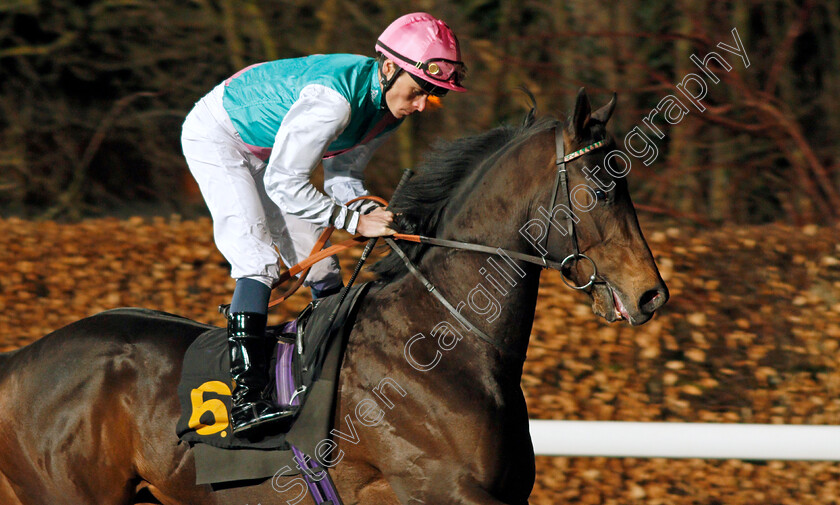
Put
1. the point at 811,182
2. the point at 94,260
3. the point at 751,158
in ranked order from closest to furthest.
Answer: the point at 94,260 < the point at 811,182 < the point at 751,158

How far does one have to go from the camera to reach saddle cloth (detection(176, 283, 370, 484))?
2.82 metres

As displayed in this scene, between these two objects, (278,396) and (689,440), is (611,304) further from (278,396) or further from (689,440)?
(689,440)

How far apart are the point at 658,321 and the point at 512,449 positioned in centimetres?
237

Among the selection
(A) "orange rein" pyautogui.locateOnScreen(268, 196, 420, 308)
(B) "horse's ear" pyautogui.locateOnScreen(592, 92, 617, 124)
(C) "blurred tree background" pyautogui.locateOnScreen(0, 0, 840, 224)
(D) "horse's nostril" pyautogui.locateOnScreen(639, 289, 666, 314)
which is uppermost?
(B) "horse's ear" pyautogui.locateOnScreen(592, 92, 617, 124)

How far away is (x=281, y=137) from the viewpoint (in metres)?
2.78

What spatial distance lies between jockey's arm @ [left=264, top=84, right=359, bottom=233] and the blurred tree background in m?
3.23

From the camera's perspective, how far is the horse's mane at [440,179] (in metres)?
2.93

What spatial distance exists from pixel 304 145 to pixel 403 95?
41 cm

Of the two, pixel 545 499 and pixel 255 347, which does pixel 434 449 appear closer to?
pixel 255 347

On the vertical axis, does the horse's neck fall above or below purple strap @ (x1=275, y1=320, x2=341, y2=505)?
above

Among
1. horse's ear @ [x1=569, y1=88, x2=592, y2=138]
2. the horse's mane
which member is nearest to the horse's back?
the horse's mane

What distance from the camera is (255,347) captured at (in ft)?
9.48

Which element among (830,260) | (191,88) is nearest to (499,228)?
(830,260)

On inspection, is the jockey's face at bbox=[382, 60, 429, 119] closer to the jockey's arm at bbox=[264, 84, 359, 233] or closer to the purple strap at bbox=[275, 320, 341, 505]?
the jockey's arm at bbox=[264, 84, 359, 233]
